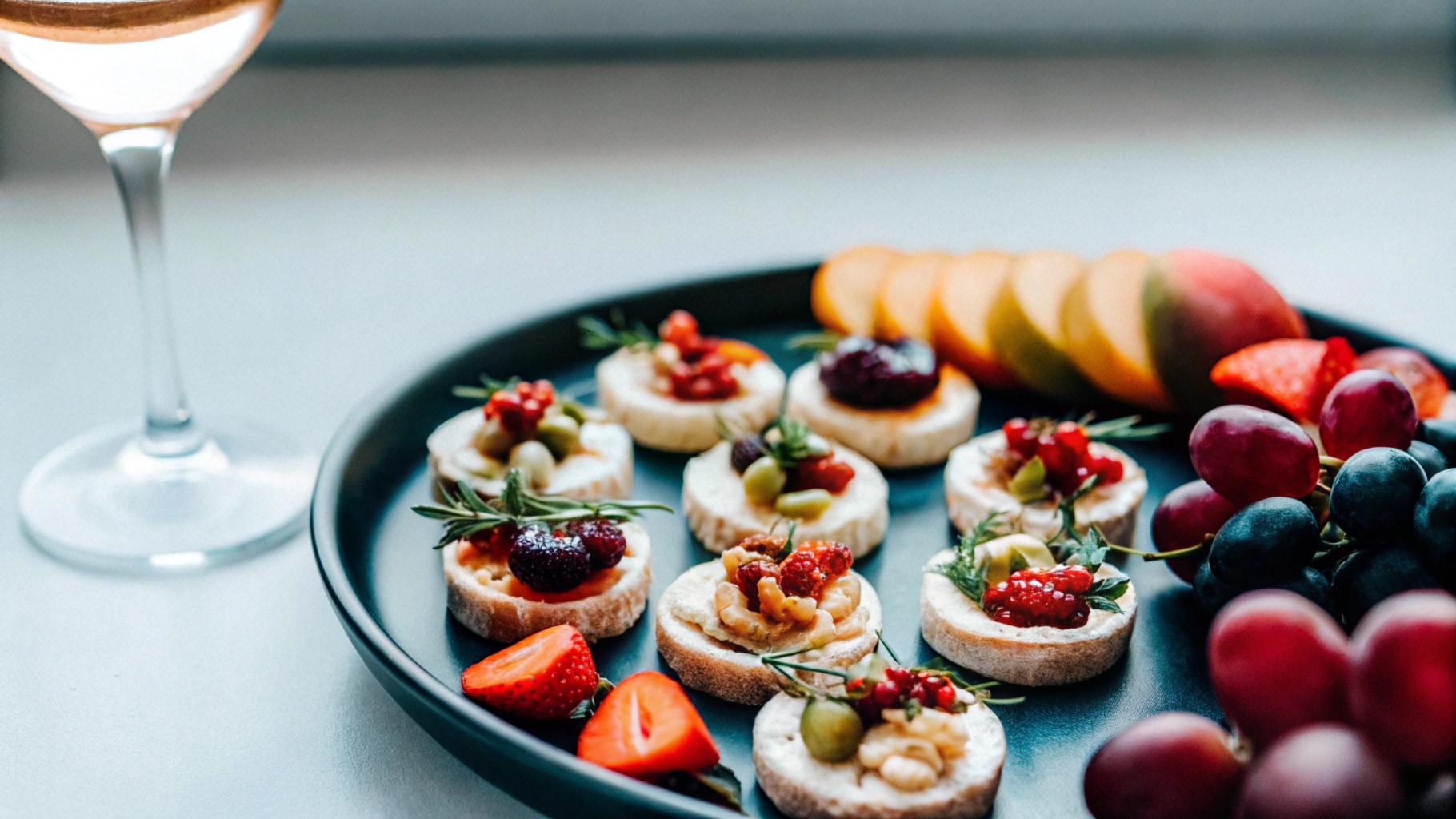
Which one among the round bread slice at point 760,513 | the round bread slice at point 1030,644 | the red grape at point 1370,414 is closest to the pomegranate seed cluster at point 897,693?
the round bread slice at point 1030,644

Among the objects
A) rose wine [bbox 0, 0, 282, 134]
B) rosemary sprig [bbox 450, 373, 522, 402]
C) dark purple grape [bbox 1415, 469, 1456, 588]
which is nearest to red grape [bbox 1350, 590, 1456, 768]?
dark purple grape [bbox 1415, 469, 1456, 588]

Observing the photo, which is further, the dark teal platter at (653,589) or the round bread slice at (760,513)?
the round bread slice at (760,513)

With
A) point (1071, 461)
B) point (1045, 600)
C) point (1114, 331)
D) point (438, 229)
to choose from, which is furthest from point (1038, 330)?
point (438, 229)

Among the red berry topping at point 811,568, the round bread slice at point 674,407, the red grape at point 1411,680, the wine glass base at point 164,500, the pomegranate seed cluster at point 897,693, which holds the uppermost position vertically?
the red grape at point 1411,680

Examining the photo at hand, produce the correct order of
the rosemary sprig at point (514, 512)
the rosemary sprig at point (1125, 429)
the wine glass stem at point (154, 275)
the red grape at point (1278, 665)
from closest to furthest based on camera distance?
the red grape at point (1278, 665)
the rosemary sprig at point (514, 512)
the wine glass stem at point (154, 275)
the rosemary sprig at point (1125, 429)

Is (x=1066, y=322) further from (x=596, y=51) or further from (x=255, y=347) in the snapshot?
(x=596, y=51)

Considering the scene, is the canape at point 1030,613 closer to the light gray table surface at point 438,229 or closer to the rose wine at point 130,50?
the light gray table surface at point 438,229

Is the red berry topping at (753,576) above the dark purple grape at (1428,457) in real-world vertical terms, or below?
below
